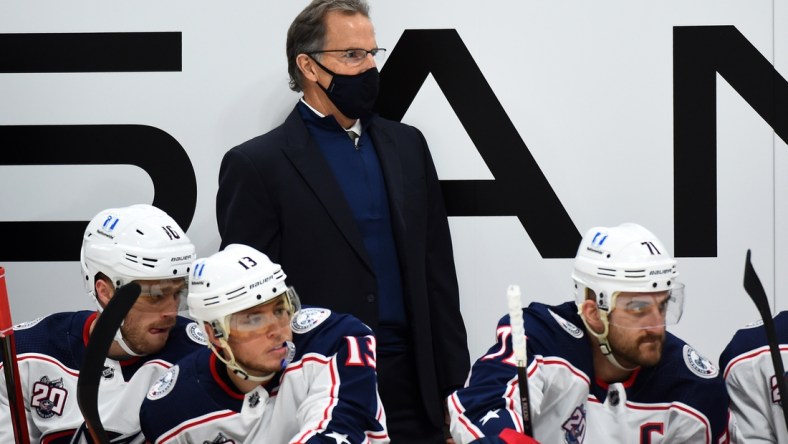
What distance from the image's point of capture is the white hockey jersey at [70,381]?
9.52ft

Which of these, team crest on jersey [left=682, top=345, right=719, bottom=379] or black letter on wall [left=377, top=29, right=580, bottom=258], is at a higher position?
black letter on wall [left=377, top=29, right=580, bottom=258]

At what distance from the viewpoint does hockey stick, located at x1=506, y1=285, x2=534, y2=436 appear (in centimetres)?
213

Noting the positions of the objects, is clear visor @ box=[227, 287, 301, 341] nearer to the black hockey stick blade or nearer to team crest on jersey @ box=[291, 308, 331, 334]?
team crest on jersey @ box=[291, 308, 331, 334]

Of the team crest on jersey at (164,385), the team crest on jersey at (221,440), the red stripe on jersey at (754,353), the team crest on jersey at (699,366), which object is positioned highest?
the red stripe on jersey at (754,353)

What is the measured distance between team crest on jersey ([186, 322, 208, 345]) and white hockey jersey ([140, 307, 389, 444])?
0.27 metres

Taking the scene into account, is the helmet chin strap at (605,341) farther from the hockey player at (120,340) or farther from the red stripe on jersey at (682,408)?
the hockey player at (120,340)

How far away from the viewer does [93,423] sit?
7.57 ft

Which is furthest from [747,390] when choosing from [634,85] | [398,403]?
[634,85]

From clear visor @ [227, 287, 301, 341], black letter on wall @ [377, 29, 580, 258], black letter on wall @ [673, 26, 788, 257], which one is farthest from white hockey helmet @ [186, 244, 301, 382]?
black letter on wall @ [673, 26, 788, 257]

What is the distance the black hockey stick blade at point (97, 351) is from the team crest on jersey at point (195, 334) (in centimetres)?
69

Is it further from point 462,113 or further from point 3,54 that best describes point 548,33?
point 3,54

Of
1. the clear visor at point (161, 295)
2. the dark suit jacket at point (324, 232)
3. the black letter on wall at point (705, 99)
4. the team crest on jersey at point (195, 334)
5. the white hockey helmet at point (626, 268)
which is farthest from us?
the black letter on wall at point (705, 99)

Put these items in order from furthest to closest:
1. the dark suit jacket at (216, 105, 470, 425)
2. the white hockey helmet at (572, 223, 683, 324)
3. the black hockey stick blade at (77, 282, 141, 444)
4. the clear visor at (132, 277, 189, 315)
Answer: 1. the dark suit jacket at (216, 105, 470, 425)
2. the clear visor at (132, 277, 189, 315)
3. the white hockey helmet at (572, 223, 683, 324)
4. the black hockey stick blade at (77, 282, 141, 444)

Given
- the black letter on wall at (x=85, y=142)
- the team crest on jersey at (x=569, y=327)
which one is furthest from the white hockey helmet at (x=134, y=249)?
the team crest on jersey at (x=569, y=327)
